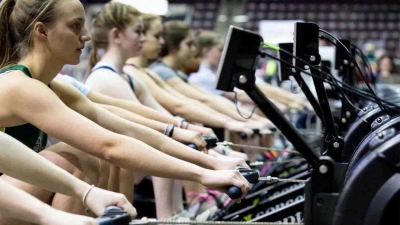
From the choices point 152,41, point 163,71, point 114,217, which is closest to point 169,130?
point 114,217

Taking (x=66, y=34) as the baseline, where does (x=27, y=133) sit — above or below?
below

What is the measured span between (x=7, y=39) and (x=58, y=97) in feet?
0.93

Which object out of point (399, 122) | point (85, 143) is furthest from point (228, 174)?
point (399, 122)

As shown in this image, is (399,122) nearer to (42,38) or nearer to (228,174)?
(228,174)

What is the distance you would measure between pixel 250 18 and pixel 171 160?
15.9 m

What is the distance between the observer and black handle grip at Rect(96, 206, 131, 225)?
172cm

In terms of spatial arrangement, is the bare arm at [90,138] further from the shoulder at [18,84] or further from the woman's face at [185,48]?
the woman's face at [185,48]

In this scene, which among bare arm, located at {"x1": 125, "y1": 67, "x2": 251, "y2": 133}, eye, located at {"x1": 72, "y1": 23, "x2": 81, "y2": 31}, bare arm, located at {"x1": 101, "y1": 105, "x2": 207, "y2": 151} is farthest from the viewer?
bare arm, located at {"x1": 125, "y1": 67, "x2": 251, "y2": 133}

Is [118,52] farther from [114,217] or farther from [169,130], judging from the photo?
[114,217]

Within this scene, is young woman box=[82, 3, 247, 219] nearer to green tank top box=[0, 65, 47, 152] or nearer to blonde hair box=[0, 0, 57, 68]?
green tank top box=[0, 65, 47, 152]

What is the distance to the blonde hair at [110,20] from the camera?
3.93m

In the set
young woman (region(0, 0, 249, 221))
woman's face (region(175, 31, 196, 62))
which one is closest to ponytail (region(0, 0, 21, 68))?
young woman (region(0, 0, 249, 221))

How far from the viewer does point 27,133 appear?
8.60ft

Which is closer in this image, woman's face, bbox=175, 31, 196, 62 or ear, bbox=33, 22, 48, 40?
ear, bbox=33, 22, 48, 40
